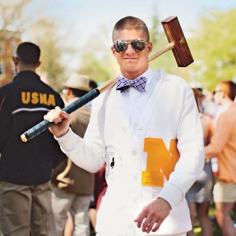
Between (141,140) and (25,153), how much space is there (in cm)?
205

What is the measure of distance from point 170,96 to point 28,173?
2.13 metres

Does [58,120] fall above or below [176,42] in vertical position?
below

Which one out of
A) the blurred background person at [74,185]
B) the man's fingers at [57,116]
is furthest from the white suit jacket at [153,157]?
the blurred background person at [74,185]

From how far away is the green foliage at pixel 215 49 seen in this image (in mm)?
44125

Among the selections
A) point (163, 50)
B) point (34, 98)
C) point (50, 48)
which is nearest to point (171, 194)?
point (163, 50)

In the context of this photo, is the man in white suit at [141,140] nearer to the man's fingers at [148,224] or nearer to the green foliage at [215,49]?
the man's fingers at [148,224]

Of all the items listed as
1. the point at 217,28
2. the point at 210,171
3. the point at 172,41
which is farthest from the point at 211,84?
the point at 172,41

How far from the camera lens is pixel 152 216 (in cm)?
256

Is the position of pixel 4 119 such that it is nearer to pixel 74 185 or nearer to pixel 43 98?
pixel 43 98

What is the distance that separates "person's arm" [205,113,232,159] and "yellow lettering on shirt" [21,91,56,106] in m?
1.59

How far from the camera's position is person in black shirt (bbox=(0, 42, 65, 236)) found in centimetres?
462

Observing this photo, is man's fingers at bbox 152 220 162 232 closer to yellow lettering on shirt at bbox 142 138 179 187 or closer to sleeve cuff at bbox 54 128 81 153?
yellow lettering on shirt at bbox 142 138 179 187

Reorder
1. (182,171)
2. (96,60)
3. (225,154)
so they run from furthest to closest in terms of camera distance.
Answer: (96,60) < (225,154) < (182,171)

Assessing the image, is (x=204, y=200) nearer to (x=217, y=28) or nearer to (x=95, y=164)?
(x=95, y=164)
